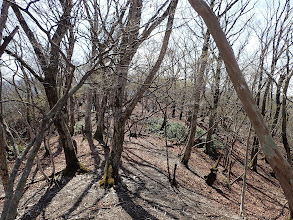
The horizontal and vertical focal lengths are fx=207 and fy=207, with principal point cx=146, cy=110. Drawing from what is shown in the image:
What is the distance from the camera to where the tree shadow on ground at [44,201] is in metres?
4.57

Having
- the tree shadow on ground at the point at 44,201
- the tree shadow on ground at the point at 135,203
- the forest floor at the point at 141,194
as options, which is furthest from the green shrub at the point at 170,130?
the tree shadow on ground at the point at 44,201

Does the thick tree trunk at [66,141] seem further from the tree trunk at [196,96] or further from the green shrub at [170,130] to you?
the green shrub at [170,130]

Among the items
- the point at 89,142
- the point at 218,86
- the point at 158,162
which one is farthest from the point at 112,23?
the point at 218,86

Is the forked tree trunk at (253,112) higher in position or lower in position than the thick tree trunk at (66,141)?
higher

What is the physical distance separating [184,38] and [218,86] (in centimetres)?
343

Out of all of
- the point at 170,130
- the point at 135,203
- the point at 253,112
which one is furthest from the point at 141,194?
the point at 170,130

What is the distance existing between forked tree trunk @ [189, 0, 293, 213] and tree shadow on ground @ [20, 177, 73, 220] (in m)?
4.85

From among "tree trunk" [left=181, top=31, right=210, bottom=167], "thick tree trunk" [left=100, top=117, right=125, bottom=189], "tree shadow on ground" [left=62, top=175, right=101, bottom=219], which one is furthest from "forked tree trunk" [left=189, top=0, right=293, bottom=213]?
"tree trunk" [left=181, top=31, right=210, bottom=167]

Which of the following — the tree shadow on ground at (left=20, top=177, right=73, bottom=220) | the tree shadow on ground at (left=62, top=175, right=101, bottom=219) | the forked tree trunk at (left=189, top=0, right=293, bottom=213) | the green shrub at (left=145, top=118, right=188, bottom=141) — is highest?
the forked tree trunk at (left=189, top=0, right=293, bottom=213)

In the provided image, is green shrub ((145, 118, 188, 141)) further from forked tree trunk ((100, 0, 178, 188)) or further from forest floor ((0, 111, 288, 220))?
forked tree trunk ((100, 0, 178, 188))

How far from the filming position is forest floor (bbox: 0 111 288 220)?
4.89m

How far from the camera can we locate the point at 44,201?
203 inches

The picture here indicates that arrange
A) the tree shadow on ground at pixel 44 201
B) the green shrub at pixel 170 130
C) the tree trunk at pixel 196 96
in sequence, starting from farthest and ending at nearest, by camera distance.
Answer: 1. the green shrub at pixel 170 130
2. the tree trunk at pixel 196 96
3. the tree shadow on ground at pixel 44 201

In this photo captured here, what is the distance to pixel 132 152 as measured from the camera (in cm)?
990
